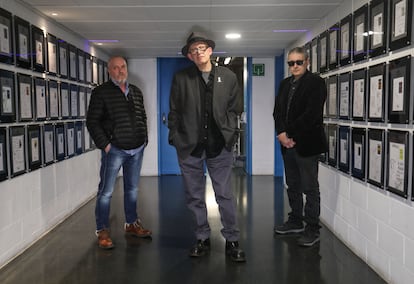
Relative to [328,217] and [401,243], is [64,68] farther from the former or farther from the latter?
[401,243]

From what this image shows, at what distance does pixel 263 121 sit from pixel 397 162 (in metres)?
4.66

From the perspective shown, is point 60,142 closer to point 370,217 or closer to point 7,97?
point 7,97

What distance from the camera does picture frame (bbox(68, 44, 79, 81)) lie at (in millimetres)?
4500

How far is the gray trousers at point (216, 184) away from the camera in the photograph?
298 cm

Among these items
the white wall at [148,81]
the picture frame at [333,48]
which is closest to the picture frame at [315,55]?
the picture frame at [333,48]

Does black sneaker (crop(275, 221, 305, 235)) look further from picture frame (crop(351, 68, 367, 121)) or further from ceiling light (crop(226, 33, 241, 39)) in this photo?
ceiling light (crop(226, 33, 241, 39))

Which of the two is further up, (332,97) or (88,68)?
(88,68)

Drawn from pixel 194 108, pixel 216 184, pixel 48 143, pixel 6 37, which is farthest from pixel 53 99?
pixel 216 184

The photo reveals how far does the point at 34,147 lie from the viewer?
11.6 feet

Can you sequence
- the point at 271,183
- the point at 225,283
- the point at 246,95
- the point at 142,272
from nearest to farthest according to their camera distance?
the point at 225,283 < the point at 142,272 < the point at 271,183 < the point at 246,95

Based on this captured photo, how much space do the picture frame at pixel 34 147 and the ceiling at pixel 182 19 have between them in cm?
100

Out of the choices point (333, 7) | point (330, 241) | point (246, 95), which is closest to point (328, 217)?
point (330, 241)

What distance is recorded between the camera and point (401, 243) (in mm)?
2445

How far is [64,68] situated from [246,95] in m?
3.61
